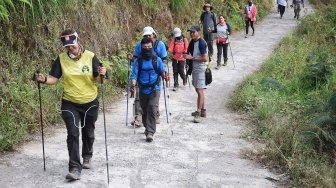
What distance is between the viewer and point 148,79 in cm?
797

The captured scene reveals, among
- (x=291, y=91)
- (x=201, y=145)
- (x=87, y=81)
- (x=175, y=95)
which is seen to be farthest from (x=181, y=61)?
(x=87, y=81)

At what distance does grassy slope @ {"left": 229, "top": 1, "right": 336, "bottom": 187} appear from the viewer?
660 centimetres

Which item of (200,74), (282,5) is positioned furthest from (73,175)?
(282,5)

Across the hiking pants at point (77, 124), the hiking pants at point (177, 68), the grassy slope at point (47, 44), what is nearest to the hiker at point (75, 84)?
the hiking pants at point (77, 124)

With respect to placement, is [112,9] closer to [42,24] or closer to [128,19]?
[128,19]

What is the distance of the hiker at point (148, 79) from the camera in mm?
7898

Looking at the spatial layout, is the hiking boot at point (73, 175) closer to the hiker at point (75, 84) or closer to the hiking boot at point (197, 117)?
the hiker at point (75, 84)

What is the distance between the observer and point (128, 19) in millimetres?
14211

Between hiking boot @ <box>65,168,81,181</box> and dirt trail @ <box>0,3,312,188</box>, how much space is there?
0.08m

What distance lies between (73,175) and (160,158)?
5.26 feet

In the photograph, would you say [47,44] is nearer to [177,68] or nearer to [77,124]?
[177,68]

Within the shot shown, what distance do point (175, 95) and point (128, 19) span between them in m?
3.52

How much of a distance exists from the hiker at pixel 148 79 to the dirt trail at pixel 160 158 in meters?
0.43

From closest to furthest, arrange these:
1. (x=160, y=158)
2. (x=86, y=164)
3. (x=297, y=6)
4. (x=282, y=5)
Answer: (x=86, y=164) < (x=160, y=158) < (x=297, y=6) < (x=282, y=5)
